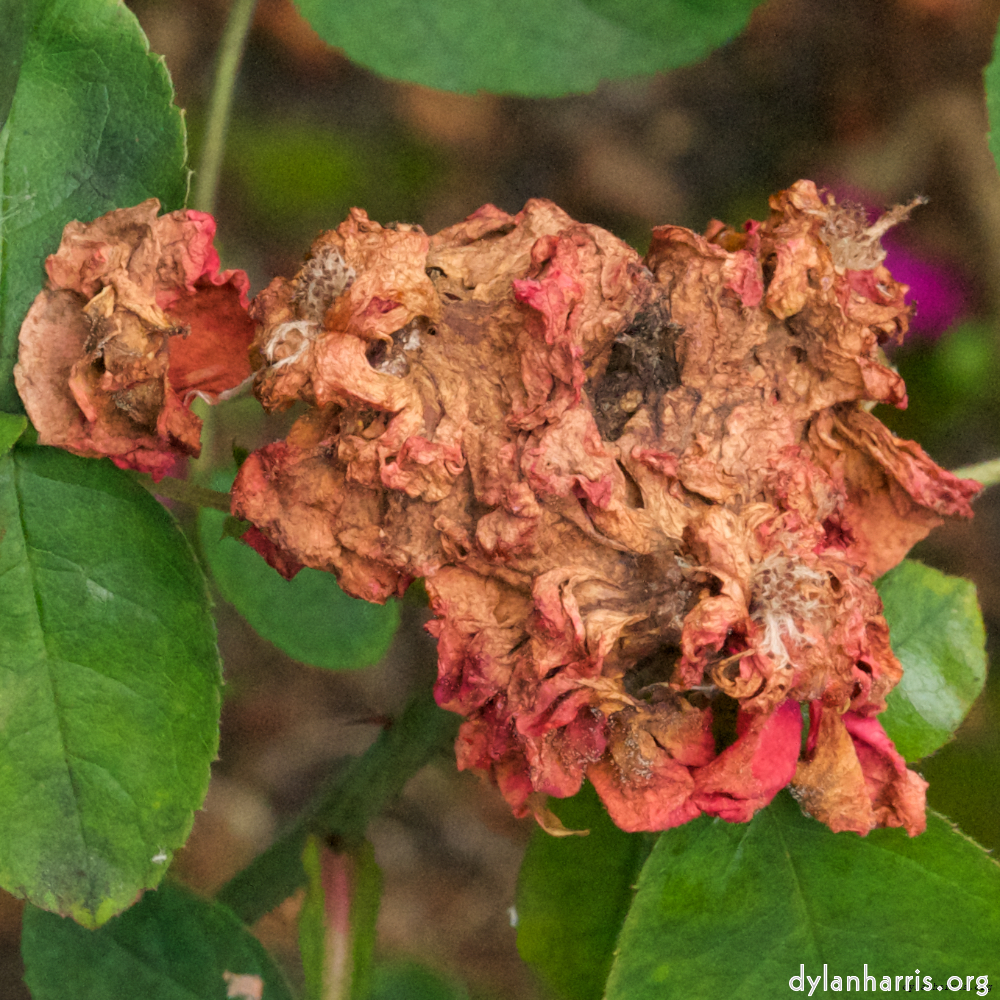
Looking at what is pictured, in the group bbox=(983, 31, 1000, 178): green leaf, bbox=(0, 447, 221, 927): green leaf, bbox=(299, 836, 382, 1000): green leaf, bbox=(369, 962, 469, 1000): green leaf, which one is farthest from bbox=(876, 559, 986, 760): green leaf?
bbox=(369, 962, 469, 1000): green leaf

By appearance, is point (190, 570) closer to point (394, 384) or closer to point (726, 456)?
point (394, 384)

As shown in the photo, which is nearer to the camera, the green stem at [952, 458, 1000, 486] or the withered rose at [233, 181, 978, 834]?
the withered rose at [233, 181, 978, 834]

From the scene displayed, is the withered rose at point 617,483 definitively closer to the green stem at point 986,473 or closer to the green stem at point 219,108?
the green stem at point 986,473

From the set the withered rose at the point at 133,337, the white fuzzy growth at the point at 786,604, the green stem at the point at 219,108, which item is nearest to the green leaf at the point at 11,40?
the withered rose at the point at 133,337

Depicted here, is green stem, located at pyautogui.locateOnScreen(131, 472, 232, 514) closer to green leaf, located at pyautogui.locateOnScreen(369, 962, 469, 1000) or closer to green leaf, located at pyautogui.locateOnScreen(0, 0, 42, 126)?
green leaf, located at pyautogui.locateOnScreen(0, 0, 42, 126)

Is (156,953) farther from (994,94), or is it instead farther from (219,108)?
(994,94)

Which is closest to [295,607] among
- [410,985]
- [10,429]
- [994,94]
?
[10,429]

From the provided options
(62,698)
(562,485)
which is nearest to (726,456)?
(562,485)
